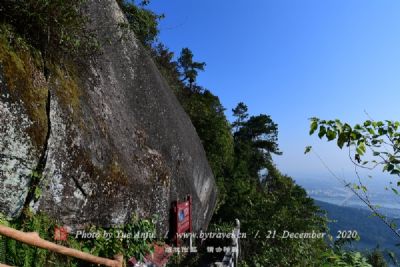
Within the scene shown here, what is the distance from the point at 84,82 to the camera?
278 inches

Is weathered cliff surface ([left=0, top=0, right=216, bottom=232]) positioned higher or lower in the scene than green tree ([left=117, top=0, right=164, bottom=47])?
lower

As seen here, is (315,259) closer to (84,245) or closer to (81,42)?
(84,245)

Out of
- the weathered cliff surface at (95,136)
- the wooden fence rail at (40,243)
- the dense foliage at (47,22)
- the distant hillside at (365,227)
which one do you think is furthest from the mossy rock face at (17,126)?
the distant hillside at (365,227)

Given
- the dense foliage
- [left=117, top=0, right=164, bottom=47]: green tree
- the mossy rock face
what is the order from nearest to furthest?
the mossy rock face → the dense foliage → [left=117, top=0, right=164, bottom=47]: green tree

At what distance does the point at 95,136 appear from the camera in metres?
6.64

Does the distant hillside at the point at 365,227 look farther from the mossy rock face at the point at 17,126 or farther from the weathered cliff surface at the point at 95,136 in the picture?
the mossy rock face at the point at 17,126

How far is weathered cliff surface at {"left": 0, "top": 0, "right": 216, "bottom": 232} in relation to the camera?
5.24 m

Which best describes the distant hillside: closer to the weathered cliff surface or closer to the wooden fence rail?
the weathered cliff surface

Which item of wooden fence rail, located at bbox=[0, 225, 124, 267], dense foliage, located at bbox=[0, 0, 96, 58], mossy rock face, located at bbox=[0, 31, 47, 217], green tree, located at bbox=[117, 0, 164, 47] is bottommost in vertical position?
wooden fence rail, located at bbox=[0, 225, 124, 267]

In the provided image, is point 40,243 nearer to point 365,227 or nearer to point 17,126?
point 17,126

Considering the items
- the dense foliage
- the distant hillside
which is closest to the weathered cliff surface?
the dense foliage

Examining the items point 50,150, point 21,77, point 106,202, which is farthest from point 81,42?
point 106,202

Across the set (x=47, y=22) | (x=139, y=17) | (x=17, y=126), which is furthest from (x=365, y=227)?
(x=17, y=126)

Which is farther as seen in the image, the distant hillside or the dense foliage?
the distant hillside
